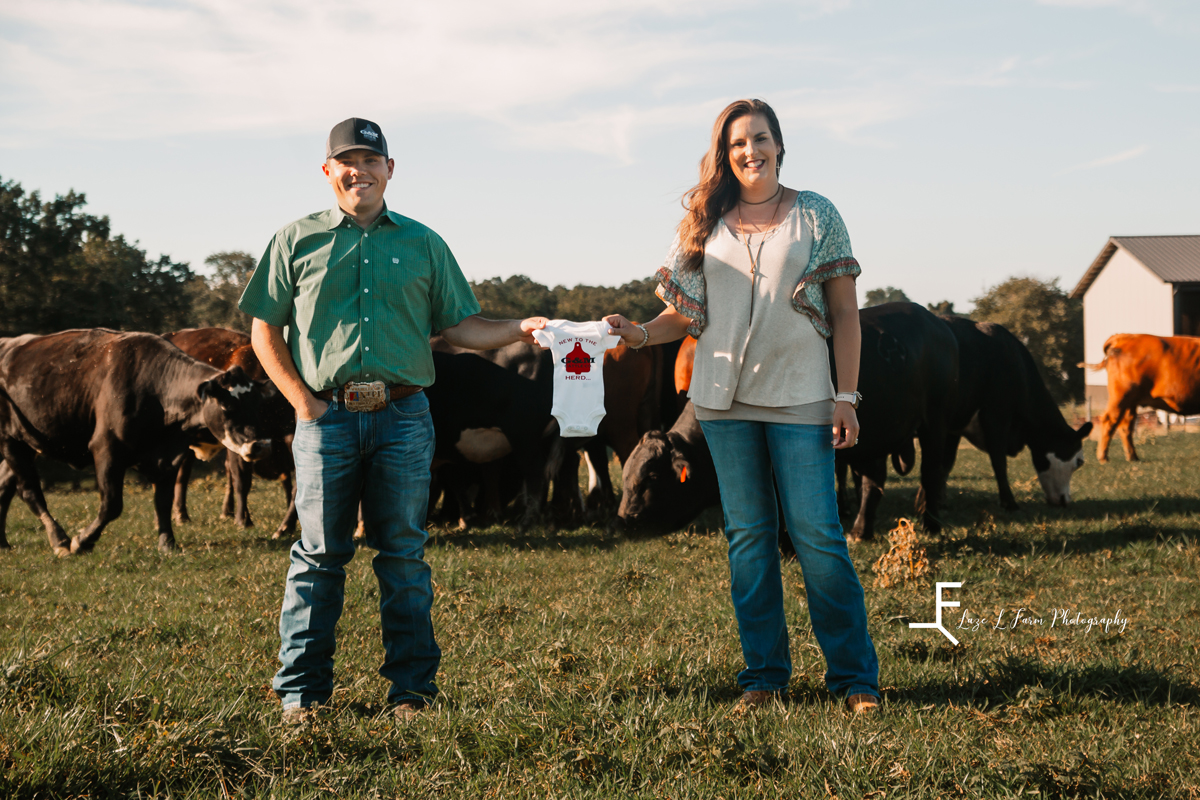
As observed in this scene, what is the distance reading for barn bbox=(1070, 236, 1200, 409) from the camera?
35906 mm

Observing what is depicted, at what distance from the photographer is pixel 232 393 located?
8336 millimetres

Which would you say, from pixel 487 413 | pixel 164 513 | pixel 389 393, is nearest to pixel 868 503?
pixel 487 413

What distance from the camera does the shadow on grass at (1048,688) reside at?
12.6 ft

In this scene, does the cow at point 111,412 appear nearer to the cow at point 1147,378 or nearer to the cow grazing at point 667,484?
the cow grazing at point 667,484

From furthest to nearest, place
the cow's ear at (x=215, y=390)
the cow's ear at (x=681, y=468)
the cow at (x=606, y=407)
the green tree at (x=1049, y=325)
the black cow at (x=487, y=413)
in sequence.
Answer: the green tree at (x=1049, y=325) < the cow at (x=606, y=407) < the black cow at (x=487, y=413) < the cow's ear at (x=215, y=390) < the cow's ear at (x=681, y=468)

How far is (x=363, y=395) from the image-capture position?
357cm

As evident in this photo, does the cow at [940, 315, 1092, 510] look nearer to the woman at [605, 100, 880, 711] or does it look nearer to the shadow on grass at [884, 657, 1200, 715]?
the shadow on grass at [884, 657, 1200, 715]

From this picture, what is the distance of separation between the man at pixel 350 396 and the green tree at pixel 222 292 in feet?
130

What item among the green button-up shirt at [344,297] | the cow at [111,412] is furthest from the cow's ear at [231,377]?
the green button-up shirt at [344,297]

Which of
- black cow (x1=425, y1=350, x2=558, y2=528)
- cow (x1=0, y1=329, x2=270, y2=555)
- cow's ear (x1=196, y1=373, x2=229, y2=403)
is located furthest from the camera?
black cow (x1=425, y1=350, x2=558, y2=528)

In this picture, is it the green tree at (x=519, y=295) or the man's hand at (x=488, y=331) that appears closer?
the man's hand at (x=488, y=331)

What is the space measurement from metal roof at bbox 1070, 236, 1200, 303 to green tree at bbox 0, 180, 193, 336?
1408 inches

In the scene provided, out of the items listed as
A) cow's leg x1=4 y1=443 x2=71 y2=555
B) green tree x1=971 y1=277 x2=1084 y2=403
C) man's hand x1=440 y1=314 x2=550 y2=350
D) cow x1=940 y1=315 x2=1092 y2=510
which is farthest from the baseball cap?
green tree x1=971 y1=277 x2=1084 y2=403

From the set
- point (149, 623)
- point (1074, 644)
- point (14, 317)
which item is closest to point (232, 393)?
point (149, 623)
